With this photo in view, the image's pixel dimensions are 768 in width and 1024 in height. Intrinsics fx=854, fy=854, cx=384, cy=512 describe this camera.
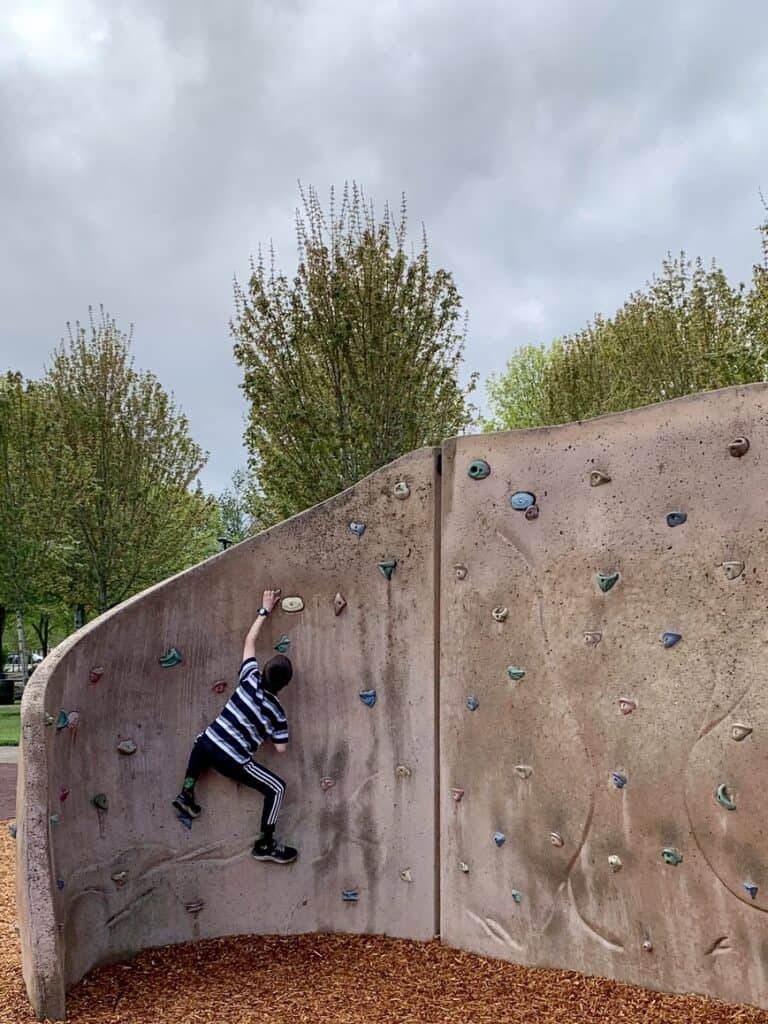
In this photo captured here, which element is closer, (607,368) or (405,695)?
(405,695)

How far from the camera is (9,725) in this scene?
21.7m

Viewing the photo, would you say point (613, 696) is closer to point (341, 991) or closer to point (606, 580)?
point (606, 580)

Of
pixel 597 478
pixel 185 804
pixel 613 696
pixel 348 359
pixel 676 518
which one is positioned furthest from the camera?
pixel 348 359

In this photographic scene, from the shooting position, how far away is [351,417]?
13812mm

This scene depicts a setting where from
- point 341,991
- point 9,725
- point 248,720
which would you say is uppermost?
point 248,720

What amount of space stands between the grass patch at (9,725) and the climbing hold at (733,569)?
663 inches

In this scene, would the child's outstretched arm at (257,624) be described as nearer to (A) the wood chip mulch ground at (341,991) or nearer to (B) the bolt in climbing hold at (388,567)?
(B) the bolt in climbing hold at (388,567)

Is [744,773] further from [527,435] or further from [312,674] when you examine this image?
[312,674]

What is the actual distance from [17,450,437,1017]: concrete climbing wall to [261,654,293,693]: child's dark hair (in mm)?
126

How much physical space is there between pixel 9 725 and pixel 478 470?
2021 cm

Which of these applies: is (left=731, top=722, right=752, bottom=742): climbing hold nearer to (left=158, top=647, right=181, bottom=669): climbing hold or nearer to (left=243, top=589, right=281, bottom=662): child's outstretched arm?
(left=243, top=589, right=281, bottom=662): child's outstretched arm

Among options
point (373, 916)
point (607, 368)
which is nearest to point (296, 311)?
point (607, 368)

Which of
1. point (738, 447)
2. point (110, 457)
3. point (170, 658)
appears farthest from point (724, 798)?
point (110, 457)

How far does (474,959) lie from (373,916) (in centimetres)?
67
